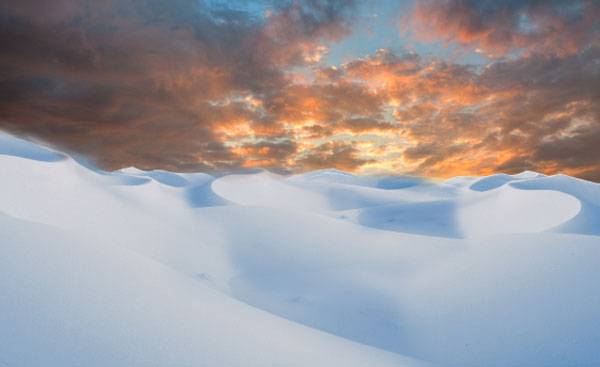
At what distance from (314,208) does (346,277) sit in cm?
662

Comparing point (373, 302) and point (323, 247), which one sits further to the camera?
Answer: point (323, 247)

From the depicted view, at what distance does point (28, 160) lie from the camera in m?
7.06

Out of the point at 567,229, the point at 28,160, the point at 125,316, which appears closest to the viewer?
the point at 125,316

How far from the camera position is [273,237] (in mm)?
7391

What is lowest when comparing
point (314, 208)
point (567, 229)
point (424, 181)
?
point (567, 229)

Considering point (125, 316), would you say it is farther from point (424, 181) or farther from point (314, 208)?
point (424, 181)

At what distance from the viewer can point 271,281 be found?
18.7ft

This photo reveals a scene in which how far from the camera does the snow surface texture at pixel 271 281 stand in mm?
2516

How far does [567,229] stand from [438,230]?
254 centimetres

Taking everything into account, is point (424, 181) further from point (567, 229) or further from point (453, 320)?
point (453, 320)

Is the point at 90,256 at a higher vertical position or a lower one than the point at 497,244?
lower

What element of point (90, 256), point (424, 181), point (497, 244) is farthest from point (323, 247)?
point (424, 181)

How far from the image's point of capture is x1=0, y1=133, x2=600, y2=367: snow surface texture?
99.0 inches

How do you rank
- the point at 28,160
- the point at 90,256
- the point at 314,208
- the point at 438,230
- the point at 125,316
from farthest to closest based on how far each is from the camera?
the point at 314,208 < the point at 438,230 < the point at 28,160 < the point at 90,256 < the point at 125,316
